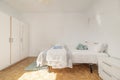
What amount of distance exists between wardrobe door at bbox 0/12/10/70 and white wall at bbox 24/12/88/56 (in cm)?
219

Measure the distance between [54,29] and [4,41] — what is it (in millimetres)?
2873

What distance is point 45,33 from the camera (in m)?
5.61

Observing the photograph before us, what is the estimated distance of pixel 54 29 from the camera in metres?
5.59

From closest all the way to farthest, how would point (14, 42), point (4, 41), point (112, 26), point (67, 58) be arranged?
1. point (112, 26)
2. point (67, 58)
3. point (4, 41)
4. point (14, 42)

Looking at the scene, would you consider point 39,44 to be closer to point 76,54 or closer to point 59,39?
point 59,39

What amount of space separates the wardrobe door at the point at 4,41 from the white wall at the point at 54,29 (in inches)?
86.4

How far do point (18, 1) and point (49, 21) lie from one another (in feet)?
6.52

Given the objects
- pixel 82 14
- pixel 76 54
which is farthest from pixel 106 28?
pixel 82 14

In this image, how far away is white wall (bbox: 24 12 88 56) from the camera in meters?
5.54

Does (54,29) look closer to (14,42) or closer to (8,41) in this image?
(14,42)

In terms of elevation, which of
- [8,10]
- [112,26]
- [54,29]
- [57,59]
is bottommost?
[57,59]

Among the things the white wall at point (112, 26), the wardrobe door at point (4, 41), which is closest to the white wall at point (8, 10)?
the wardrobe door at point (4, 41)

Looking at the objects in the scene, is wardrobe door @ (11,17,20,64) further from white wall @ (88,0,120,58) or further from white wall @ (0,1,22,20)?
white wall @ (88,0,120,58)

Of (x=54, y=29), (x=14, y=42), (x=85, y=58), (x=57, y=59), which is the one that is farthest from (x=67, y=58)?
(x=54, y=29)
